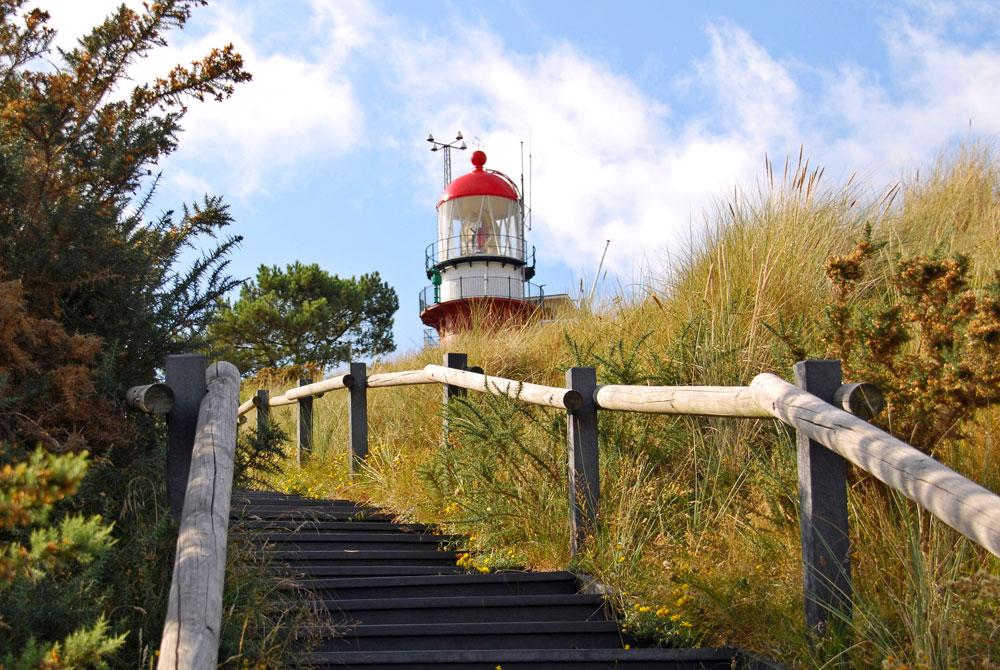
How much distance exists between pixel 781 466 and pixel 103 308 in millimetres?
2823

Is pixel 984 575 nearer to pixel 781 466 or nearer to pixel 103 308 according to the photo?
pixel 781 466

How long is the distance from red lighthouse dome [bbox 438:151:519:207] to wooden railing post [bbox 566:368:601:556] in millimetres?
13359

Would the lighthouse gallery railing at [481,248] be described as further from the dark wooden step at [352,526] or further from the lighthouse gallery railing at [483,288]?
the dark wooden step at [352,526]

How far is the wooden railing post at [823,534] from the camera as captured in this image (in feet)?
9.57

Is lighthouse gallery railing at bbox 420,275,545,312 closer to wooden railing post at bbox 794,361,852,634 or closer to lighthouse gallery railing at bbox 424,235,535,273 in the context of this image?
lighthouse gallery railing at bbox 424,235,535,273

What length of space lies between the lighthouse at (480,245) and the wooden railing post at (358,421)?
9.77m

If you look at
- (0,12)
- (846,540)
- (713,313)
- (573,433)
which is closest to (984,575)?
(846,540)

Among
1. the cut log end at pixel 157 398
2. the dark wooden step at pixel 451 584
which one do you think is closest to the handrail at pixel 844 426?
the dark wooden step at pixel 451 584

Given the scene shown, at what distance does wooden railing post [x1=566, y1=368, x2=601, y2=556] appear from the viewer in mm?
4176

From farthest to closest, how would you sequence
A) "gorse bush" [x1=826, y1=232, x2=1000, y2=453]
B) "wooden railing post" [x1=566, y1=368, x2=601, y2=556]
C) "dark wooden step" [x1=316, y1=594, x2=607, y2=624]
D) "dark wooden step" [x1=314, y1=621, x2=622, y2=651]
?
"wooden railing post" [x1=566, y1=368, x2=601, y2=556]
"dark wooden step" [x1=316, y1=594, x2=607, y2=624]
"dark wooden step" [x1=314, y1=621, x2=622, y2=651]
"gorse bush" [x1=826, y1=232, x2=1000, y2=453]

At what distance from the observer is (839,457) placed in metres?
2.97

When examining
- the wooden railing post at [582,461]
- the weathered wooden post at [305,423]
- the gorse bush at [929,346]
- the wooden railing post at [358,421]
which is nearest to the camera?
the gorse bush at [929,346]

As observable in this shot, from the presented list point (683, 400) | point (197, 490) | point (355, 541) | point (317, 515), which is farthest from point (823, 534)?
point (317, 515)

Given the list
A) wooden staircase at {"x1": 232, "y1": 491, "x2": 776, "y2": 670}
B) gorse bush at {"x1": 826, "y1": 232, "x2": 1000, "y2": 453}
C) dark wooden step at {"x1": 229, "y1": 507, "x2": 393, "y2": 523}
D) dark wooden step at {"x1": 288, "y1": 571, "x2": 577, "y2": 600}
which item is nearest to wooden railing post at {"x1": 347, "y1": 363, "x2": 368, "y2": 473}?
dark wooden step at {"x1": 229, "y1": 507, "x2": 393, "y2": 523}
